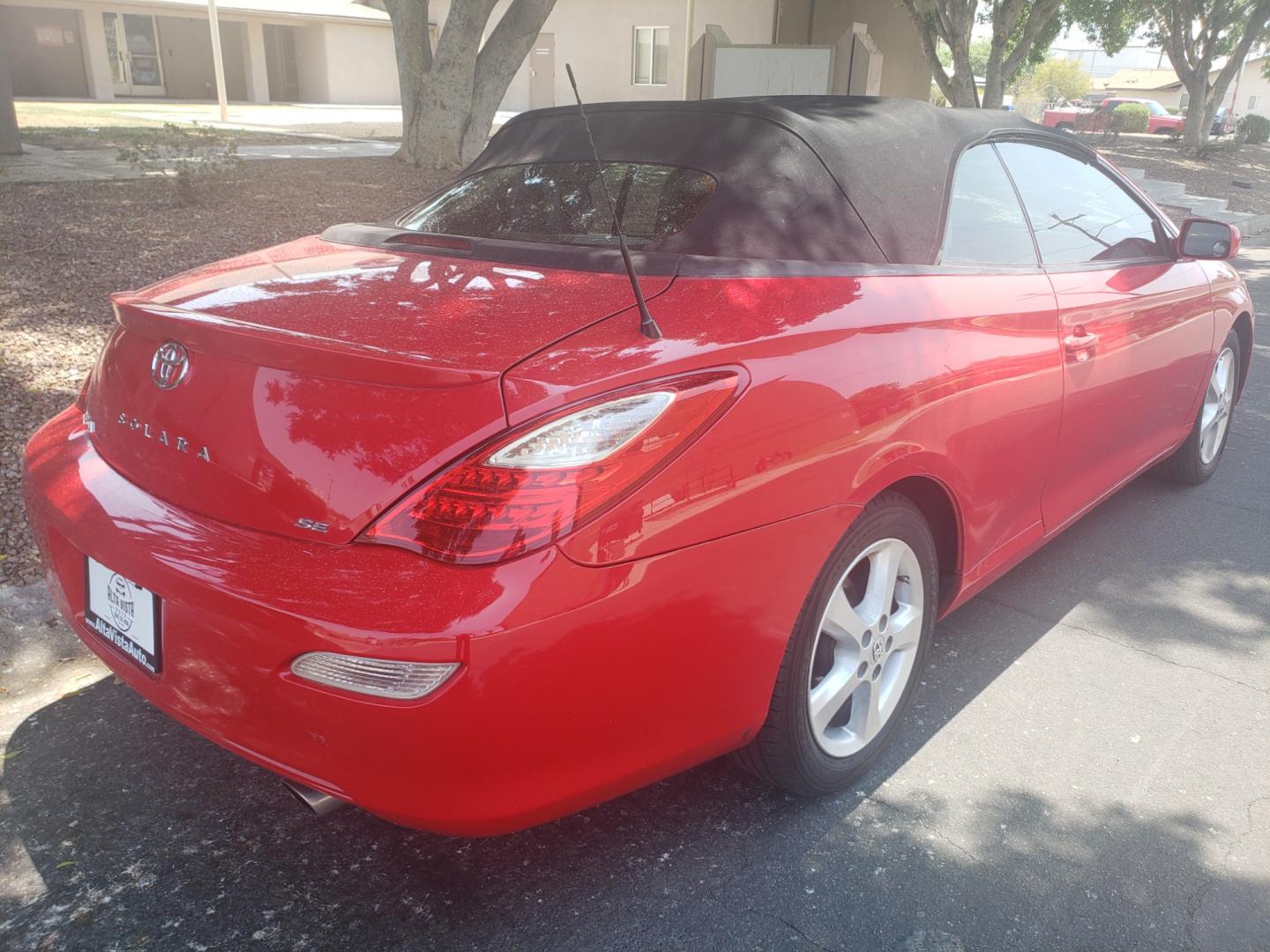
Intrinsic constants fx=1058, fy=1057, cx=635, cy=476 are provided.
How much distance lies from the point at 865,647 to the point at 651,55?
2923 cm

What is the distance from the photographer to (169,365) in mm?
2182

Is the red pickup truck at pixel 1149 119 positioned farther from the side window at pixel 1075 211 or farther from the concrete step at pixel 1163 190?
the side window at pixel 1075 211

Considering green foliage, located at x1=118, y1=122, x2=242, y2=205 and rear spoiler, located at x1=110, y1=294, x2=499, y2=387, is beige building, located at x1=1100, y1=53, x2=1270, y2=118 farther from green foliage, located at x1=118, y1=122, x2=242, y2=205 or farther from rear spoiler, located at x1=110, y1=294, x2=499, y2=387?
→ rear spoiler, located at x1=110, y1=294, x2=499, y2=387

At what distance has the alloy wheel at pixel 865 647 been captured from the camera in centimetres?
244

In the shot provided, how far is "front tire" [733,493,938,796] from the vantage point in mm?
2293

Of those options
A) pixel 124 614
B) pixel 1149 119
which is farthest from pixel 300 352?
pixel 1149 119

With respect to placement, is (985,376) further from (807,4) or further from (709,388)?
(807,4)

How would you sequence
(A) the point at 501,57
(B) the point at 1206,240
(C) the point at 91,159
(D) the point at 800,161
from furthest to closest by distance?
(C) the point at 91,159 < (A) the point at 501,57 < (B) the point at 1206,240 < (D) the point at 800,161

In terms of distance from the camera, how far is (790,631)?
7.23ft

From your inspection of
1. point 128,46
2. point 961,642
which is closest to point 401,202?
point 961,642

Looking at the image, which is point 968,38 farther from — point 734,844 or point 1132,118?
point 1132,118

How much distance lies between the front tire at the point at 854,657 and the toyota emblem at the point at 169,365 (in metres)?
1.38

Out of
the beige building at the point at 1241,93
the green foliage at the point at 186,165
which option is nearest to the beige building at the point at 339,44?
the green foliage at the point at 186,165

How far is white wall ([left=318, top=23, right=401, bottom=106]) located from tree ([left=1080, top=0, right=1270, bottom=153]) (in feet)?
67.4
